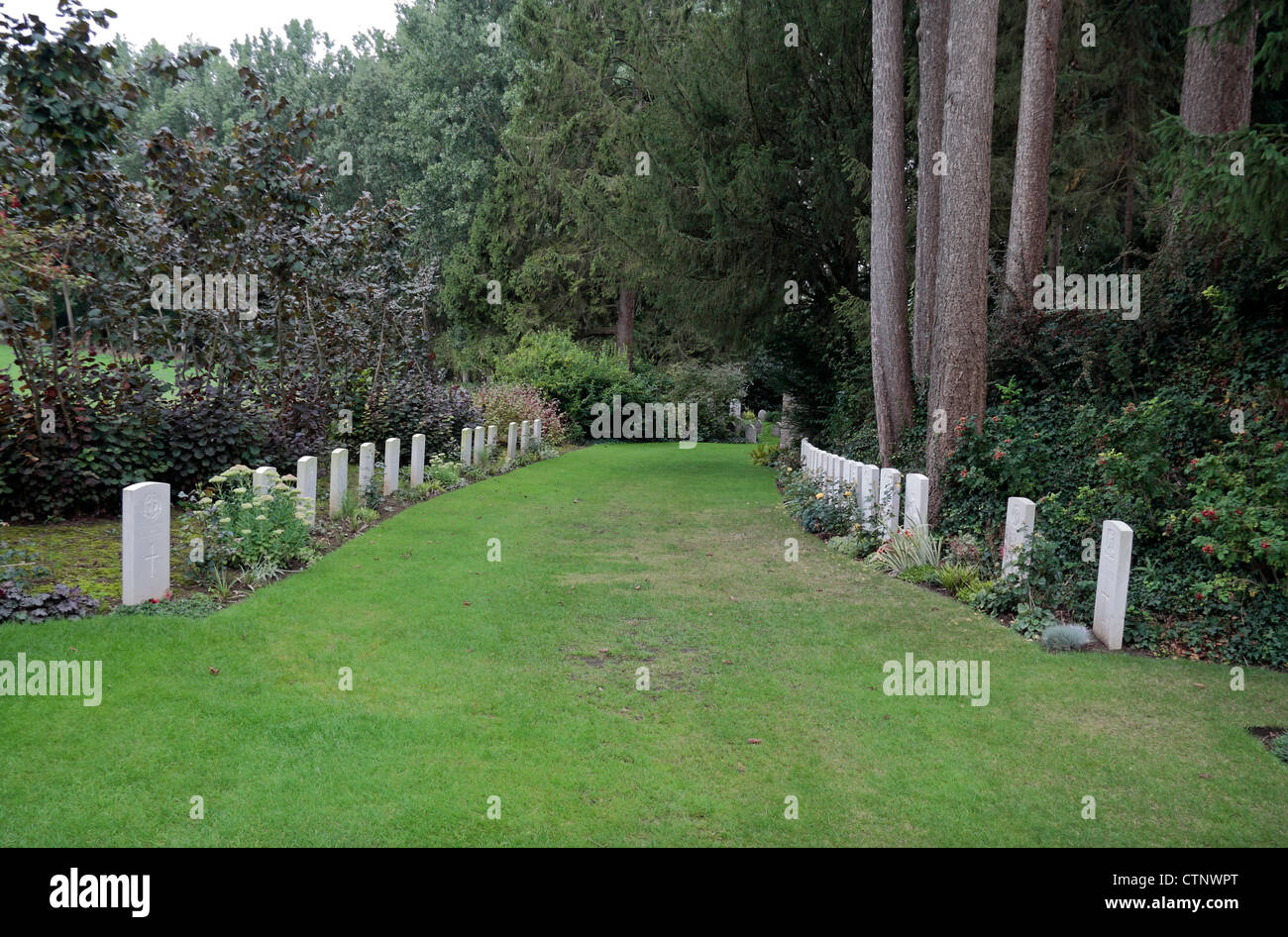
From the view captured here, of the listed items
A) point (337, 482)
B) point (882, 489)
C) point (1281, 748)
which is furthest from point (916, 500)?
point (337, 482)

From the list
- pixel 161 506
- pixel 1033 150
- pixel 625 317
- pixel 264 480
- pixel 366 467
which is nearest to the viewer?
pixel 161 506

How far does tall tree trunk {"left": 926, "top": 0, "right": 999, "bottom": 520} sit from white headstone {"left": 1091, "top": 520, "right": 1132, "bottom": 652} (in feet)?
12.1

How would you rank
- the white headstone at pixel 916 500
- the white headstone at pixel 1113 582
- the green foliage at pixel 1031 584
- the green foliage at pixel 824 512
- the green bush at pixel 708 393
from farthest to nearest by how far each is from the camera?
the green bush at pixel 708 393 → the green foliage at pixel 824 512 → the white headstone at pixel 916 500 → the green foliage at pixel 1031 584 → the white headstone at pixel 1113 582

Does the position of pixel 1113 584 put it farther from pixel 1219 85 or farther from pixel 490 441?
pixel 490 441

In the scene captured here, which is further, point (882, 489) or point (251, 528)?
point (882, 489)

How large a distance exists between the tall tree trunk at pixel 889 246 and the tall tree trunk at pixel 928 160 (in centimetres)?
29

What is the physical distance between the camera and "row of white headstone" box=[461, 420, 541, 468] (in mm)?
18703

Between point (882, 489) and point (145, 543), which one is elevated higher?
point (882, 489)

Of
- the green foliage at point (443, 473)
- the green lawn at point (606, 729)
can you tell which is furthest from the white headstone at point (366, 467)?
the green lawn at point (606, 729)

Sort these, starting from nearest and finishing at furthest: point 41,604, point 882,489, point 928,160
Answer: point 41,604, point 882,489, point 928,160

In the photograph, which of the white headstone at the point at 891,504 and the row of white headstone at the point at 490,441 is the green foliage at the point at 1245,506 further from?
the row of white headstone at the point at 490,441

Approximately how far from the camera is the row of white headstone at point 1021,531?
7445mm

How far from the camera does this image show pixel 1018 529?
8633mm

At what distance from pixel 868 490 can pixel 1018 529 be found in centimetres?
400
